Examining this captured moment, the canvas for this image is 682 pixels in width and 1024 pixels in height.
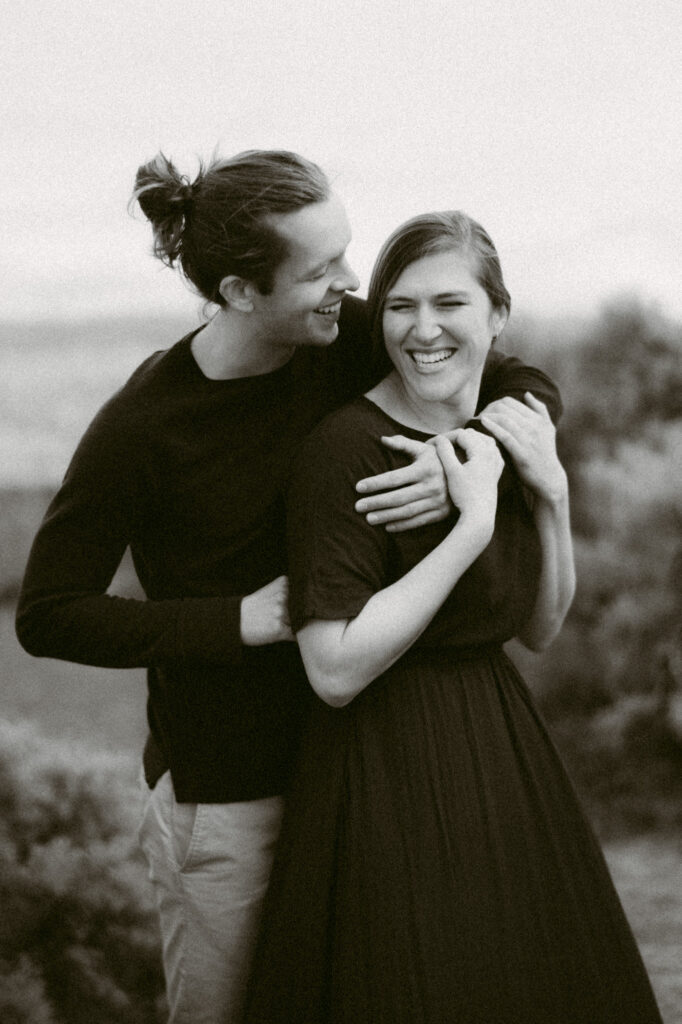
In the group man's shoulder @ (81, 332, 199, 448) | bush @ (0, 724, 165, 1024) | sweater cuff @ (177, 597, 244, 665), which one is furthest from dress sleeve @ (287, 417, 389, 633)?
bush @ (0, 724, 165, 1024)

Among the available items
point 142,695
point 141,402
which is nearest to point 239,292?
point 141,402

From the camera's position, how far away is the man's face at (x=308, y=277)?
4.65 feet

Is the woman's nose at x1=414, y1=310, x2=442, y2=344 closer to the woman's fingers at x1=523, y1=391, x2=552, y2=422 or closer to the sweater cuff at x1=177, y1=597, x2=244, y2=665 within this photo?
the woman's fingers at x1=523, y1=391, x2=552, y2=422

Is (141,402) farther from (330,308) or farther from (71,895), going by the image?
(71,895)

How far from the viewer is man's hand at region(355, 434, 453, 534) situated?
131 cm

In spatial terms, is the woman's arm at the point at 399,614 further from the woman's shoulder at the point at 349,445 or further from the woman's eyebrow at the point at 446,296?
the woman's eyebrow at the point at 446,296

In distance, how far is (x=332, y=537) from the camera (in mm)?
1315

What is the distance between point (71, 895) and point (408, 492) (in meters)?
1.37

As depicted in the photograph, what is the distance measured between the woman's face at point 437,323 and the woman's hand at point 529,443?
0.08 m

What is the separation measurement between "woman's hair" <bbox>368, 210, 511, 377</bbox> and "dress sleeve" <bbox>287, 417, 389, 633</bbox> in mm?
228

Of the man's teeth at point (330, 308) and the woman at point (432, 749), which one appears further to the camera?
the man's teeth at point (330, 308)

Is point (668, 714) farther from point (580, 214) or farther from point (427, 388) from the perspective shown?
point (427, 388)

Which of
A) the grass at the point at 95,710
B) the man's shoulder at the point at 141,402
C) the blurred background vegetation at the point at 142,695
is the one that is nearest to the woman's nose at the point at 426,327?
the man's shoulder at the point at 141,402

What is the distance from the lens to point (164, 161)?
4.74ft
